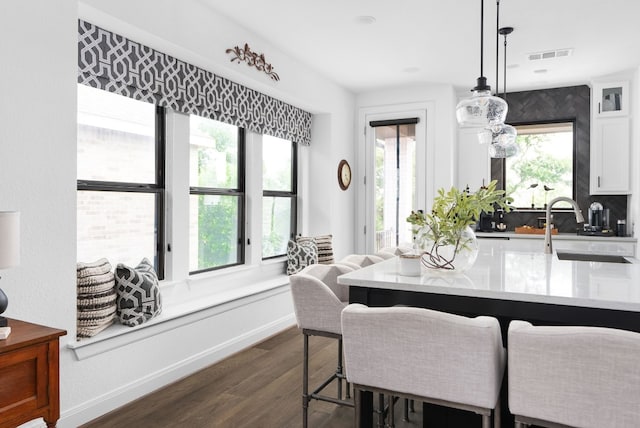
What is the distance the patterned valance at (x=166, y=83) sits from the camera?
279 cm

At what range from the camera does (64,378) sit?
2.43 metres

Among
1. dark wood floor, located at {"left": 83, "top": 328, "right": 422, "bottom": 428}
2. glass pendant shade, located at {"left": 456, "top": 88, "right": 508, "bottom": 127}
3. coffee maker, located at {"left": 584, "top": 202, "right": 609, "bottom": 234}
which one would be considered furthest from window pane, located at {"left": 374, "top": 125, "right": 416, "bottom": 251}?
glass pendant shade, located at {"left": 456, "top": 88, "right": 508, "bottom": 127}

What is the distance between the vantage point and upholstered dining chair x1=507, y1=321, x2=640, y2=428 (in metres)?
1.32

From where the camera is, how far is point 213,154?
13.4 feet

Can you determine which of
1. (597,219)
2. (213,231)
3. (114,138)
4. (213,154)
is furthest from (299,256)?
(597,219)

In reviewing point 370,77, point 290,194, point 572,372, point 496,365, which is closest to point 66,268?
point 496,365

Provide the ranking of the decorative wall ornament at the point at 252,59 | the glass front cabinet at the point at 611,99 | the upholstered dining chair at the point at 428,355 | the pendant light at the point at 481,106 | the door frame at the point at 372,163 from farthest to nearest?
1. the door frame at the point at 372,163
2. the glass front cabinet at the point at 611,99
3. the decorative wall ornament at the point at 252,59
4. the pendant light at the point at 481,106
5. the upholstered dining chair at the point at 428,355

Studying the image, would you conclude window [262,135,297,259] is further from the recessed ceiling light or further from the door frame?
the recessed ceiling light

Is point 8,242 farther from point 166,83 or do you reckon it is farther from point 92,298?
point 166,83

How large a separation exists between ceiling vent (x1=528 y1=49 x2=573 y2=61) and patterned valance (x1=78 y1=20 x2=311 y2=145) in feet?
8.72

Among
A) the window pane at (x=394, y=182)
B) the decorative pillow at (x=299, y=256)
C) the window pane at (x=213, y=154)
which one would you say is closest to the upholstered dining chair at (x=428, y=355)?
the window pane at (x=213, y=154)

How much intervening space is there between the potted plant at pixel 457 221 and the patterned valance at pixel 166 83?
2123mm

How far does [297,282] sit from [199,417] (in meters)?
1.06

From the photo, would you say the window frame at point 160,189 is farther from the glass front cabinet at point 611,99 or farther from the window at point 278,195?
the glass front cabinet at point 611,99
